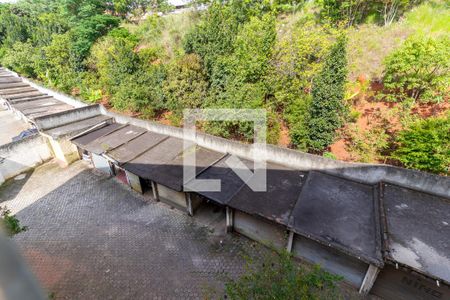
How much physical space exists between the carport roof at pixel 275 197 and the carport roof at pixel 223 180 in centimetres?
32

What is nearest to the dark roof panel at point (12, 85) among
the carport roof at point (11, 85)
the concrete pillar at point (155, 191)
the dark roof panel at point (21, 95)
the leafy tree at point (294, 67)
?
the carport roof at point (11, 85)

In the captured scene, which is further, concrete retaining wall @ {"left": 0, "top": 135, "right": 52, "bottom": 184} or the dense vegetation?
concrete retaining wall @ {"left": 0, "top": 135, "right": 52, "bottom": 184}

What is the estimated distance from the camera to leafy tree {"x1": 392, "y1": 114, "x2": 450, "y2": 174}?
10.9 meters

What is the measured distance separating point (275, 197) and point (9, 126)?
2954cm

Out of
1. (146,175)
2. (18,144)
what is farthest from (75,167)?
(146,175)

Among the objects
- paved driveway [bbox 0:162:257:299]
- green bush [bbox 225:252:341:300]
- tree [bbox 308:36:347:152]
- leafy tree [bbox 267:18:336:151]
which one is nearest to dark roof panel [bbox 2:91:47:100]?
paved driveway [bbox 0:162:257:299]

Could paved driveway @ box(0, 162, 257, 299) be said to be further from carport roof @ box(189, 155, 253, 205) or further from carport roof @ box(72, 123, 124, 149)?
carport roof @ box(72, 123, 124, 149)

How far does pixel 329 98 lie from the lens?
1292cm

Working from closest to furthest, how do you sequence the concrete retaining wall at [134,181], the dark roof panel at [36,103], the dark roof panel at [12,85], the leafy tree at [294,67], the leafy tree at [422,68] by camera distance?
1. the concrete retaining wall at [134,181]
2. the leafy tree at [422,68]
3. the leafy tree at [294,67]
4. the dark roof panel at [36,103]
5. the dark roof panel at [12,85]

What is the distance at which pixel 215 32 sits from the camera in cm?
1872

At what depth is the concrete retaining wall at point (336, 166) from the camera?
9.91 meters

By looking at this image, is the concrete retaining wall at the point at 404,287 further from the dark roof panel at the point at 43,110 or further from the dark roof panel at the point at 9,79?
the dark roof panel at the point at 9,79

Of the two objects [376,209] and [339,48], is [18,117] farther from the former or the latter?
[376,209]

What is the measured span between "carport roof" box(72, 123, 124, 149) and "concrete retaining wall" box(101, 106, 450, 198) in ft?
17.8
